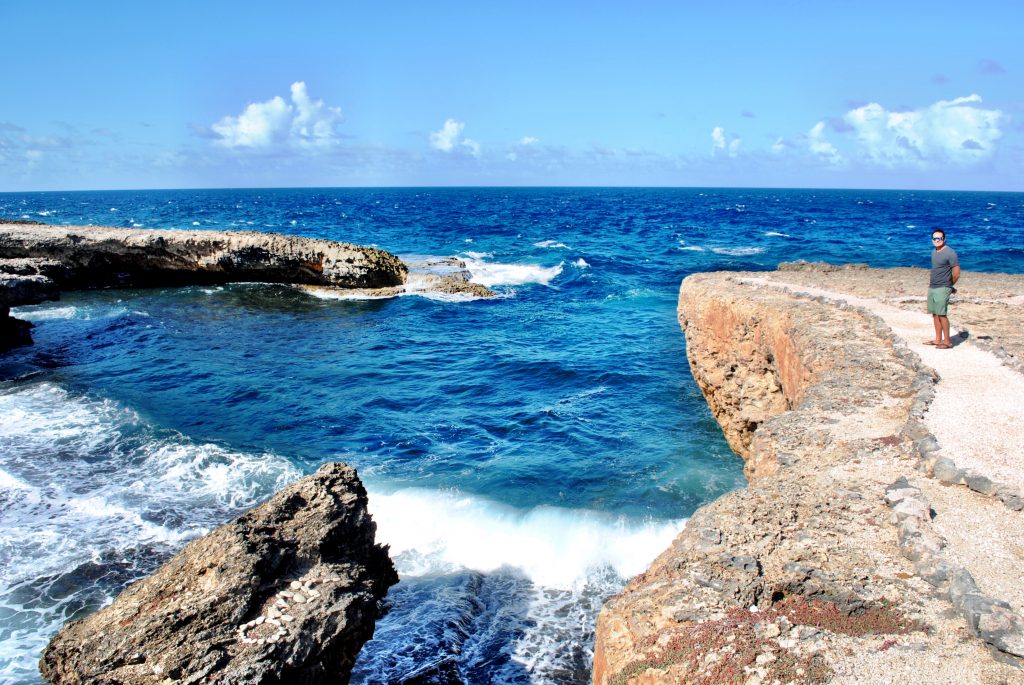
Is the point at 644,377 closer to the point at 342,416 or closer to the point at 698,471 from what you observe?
the point at 698,471

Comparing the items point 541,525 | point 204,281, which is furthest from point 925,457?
point 204,281

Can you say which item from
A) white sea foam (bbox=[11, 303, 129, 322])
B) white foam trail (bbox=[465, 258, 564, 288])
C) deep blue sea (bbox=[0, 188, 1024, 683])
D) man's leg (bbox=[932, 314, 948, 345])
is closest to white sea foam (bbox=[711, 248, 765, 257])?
white foam trail (bbox=[465, 258, 564, 288])

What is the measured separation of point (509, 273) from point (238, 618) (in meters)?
35.7

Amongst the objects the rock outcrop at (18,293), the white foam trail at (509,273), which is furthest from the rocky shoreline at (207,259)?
the rock outcrop at (18,293)

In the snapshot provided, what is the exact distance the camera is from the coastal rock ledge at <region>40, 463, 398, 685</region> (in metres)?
5.24

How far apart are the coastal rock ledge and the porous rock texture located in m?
2.39

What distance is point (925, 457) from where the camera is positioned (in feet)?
23.1

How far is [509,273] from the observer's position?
40.6m

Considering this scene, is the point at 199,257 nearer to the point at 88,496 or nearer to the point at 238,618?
the point at 88,496

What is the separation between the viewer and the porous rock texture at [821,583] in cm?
432

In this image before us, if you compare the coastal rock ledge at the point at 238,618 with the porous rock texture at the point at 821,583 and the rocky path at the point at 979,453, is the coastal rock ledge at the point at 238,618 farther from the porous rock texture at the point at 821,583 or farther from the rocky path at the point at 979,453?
the rocky path at the point at 979,453

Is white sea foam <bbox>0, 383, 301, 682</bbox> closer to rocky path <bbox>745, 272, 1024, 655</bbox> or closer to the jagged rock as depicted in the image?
rocky path <bbox>745, 272, 1024, 655</bbox>

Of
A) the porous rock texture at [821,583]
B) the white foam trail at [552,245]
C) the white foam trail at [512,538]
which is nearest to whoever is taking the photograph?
the porous rock texture at [821,583]

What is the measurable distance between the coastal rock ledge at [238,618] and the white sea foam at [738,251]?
41.6 meters
